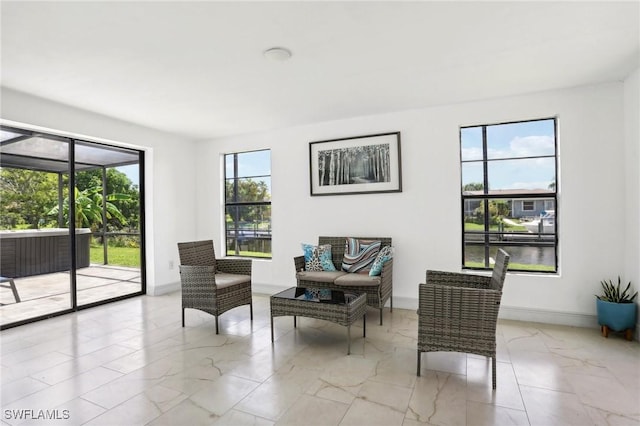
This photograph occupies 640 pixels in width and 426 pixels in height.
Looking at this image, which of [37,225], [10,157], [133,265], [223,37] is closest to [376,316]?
[223,37]

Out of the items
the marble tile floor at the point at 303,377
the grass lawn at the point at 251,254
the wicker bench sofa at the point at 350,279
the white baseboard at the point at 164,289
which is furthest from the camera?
the grass lawn at the point at 251,254

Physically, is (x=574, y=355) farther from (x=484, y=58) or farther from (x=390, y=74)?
(x=390, y=74)

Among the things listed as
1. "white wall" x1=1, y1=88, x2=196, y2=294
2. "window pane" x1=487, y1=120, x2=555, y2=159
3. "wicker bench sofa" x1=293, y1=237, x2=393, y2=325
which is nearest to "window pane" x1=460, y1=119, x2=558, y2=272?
"window pane" x1=487, y1=120, x2=555, y2=159

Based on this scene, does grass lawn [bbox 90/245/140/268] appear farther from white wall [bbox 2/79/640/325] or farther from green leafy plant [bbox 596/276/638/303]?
green leafy plant [bbox 596/276/638/303]

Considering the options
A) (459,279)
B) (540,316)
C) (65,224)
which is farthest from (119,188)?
(540,316)

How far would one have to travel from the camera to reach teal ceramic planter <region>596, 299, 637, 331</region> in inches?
122

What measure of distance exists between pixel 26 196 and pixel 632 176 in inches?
248

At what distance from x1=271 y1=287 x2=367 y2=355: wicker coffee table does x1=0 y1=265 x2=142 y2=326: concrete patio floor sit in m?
2.89

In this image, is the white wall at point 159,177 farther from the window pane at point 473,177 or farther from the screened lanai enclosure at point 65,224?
the window pane at point 473,177

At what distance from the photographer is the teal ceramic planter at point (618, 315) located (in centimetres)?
310

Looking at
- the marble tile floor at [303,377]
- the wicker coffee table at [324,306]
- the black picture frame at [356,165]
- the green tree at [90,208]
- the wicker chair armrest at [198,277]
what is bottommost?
the marble tile floor at [303,377]

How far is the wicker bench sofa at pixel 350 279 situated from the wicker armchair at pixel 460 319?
1132mm

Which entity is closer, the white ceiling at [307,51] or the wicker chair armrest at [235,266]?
the white ceiling at [307,51]

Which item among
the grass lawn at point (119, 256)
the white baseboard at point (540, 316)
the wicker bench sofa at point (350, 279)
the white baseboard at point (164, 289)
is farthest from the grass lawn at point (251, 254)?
the white baseboard at point (540, 316)
